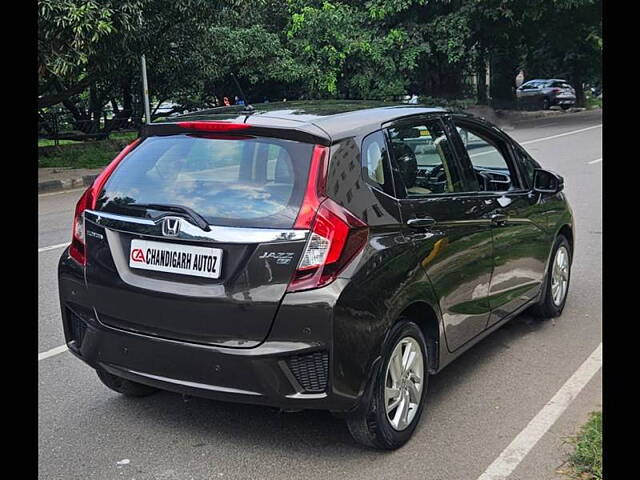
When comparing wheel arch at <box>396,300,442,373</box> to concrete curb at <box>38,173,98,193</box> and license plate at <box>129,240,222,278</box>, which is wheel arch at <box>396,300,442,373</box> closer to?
license plate at <box>129,240,222,278</box>

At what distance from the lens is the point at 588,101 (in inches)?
1740

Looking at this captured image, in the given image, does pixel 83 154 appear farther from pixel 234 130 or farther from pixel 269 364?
pixel 269 364

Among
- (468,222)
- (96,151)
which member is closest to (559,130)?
(96,151)

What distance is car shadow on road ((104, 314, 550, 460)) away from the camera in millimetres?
3732

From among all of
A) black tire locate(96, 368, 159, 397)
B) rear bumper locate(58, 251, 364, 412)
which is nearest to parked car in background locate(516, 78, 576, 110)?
black tire locate(96, 368, 159, 397)

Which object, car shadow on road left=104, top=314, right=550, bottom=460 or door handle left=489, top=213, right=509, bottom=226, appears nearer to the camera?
car shadow on road left=104, top=314, right=550, bottom=460

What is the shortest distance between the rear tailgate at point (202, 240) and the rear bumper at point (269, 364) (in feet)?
0.17

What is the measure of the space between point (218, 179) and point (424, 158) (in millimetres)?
1216

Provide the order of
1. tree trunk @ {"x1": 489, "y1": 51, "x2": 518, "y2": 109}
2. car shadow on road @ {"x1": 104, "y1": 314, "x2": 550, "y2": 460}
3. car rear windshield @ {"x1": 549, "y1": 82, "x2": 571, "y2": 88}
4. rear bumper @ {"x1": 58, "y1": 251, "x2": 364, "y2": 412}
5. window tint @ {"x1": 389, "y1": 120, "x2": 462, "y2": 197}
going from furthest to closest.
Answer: car rear windshield @ {"x1": 549, "y1": 82, "x2": 571, "y2": 88} → tree trunk @ {"x1": 489, "y1": 51, "x2": 518, "y2": 109} → window tint @ {"x1": 389, "y1": 120, "x2": 462, "y2": 197} → car shadow on road @ {"x1": 104, "y1": 314, "x2": 550, "y2": 460} → rear bumper @ {"x1": 58, "y1": 251, "x2": 364, "y2": 412}

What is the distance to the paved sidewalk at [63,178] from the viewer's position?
578 inches

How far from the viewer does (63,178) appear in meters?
15.2

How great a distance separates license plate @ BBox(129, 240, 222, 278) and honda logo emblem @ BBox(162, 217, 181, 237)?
0.15ft
